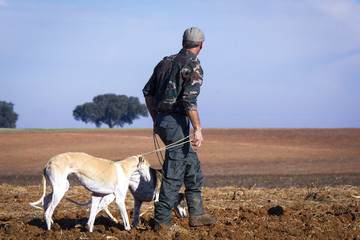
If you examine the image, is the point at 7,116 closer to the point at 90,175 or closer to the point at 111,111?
the point at 111,111

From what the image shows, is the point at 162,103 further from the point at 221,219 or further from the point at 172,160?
the point at 221,219

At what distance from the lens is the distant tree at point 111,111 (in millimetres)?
110619

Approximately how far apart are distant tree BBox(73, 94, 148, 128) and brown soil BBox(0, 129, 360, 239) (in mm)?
66646

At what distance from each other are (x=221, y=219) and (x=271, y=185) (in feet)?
30.1

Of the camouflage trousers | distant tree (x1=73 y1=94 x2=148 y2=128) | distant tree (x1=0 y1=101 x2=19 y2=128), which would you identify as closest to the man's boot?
the camouflage trousers

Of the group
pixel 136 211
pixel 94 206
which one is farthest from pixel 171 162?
pixel 94 206

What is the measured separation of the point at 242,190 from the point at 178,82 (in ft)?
24.9

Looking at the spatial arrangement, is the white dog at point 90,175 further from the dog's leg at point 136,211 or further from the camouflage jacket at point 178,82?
the camouflage jacket at point 178,82

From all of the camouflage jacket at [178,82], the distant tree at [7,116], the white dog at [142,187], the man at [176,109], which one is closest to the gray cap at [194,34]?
the man at [176,109]

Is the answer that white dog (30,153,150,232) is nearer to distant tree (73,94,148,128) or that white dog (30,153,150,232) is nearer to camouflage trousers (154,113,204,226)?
camouflage trousers (154,113,204,226)

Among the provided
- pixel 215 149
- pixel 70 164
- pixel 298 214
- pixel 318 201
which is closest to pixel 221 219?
pixel 298 214

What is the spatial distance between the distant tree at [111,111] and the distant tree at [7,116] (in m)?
15.6

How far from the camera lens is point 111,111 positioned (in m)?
111

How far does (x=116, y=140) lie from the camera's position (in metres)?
41.9
